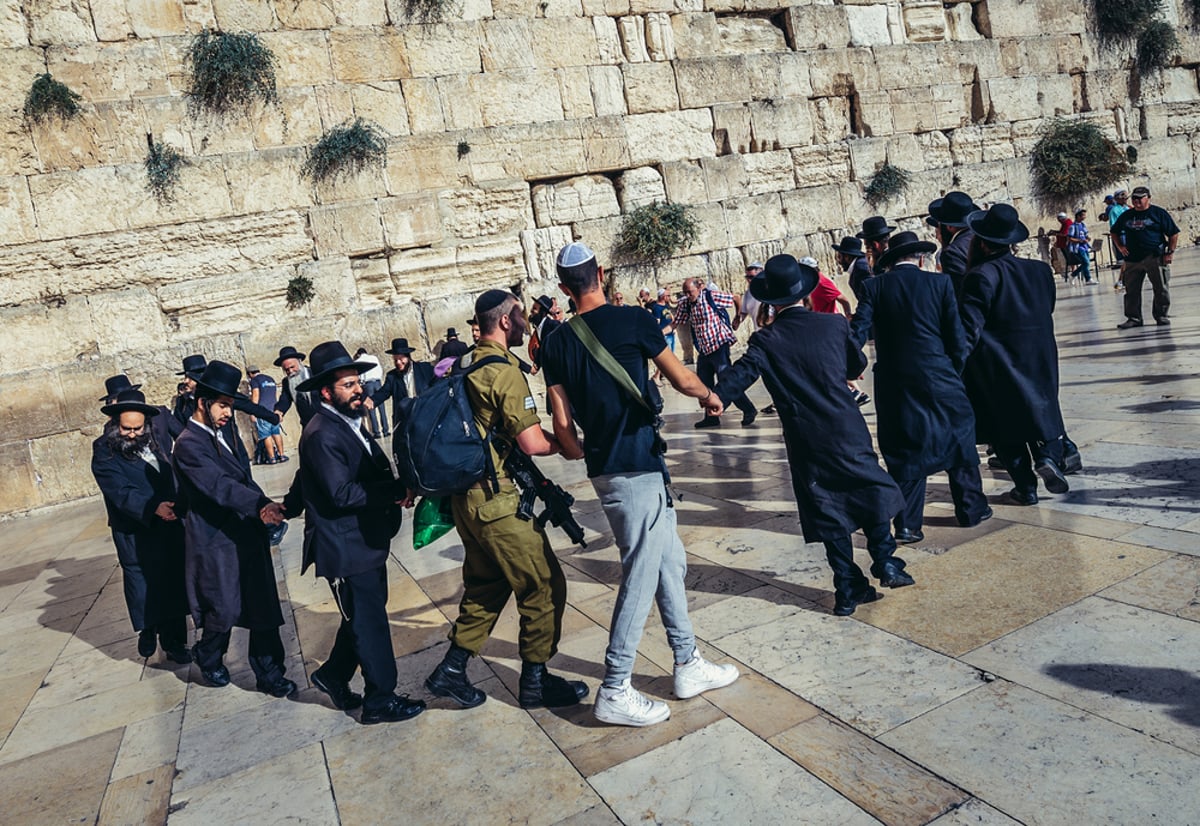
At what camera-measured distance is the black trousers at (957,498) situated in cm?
463

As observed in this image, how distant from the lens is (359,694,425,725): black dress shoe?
11.5 ft

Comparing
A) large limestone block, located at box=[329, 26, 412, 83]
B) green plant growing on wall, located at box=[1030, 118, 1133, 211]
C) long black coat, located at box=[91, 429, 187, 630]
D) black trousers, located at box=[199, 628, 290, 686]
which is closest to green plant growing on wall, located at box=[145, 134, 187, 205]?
large limestone block, located at box=[329, 26, 412, 83]

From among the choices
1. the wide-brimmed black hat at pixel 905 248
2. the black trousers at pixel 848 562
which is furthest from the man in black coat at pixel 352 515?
the wide-brimmed black hat at pixel 905 248

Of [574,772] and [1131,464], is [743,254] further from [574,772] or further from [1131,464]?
[574,772]

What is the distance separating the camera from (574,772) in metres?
2.93

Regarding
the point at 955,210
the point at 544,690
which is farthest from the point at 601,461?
the point at 955,210

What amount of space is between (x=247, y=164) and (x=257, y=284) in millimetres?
1642

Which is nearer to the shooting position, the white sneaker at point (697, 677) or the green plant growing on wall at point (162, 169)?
the white sneaker at point (697, 677)

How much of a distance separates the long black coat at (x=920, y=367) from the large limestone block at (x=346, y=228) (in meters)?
9.30

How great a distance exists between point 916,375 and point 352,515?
2.94 meters

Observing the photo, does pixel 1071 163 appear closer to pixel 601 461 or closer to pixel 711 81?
pixel 711 81

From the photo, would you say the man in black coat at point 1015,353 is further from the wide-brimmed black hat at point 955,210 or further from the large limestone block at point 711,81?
the large limestone block at point 711,81

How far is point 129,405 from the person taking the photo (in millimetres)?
4582

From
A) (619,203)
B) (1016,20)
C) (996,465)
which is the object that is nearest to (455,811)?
(996,465)
